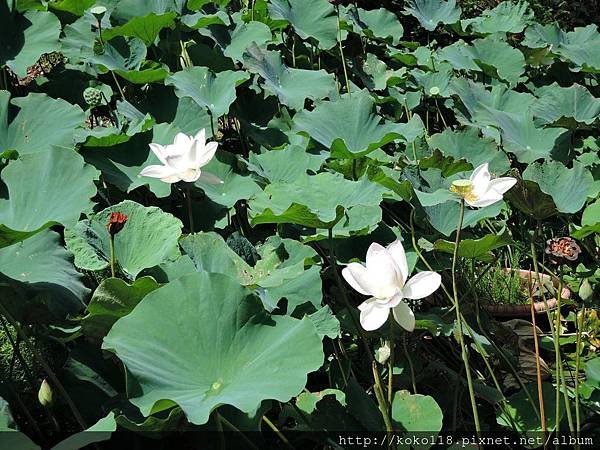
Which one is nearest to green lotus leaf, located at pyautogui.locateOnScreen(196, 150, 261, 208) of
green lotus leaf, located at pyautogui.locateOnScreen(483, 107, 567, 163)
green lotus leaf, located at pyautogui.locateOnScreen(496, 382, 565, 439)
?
green lotus leaf, located at pyautogui.locateOnScreen(496, 382, 565, 439)

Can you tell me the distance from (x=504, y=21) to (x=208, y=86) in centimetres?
192

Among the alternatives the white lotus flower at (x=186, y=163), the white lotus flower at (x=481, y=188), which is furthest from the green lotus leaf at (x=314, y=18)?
the white lotus flower at (x=481, y=188)

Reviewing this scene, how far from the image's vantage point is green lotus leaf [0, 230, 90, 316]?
151cm

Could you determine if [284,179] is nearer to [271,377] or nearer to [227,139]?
[227,139]

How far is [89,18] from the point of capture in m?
2.70

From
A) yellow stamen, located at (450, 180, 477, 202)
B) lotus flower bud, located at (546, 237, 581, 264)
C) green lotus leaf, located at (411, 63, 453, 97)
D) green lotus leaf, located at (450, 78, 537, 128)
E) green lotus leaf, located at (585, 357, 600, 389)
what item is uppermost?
yellow stamen, located at (450, 180, 477, 202)

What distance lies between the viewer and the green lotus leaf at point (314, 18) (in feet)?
10.2

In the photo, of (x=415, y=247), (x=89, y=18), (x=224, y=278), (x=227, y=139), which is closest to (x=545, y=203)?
(x=415, y=247)

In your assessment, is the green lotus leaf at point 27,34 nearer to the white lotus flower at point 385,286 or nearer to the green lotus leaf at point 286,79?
the green lotus leaf at point 286,79

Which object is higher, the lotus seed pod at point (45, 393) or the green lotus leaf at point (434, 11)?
the lotus seed pod at point (45, 393)

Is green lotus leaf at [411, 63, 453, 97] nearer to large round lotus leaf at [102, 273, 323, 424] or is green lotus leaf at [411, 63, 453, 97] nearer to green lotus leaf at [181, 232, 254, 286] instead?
green lotus leaf at [181, 232, 254, 286]

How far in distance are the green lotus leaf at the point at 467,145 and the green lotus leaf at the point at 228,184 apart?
0.63 metres

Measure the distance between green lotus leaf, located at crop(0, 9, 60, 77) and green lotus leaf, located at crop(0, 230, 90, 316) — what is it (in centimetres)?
104

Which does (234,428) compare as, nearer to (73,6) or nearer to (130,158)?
(130,158)
